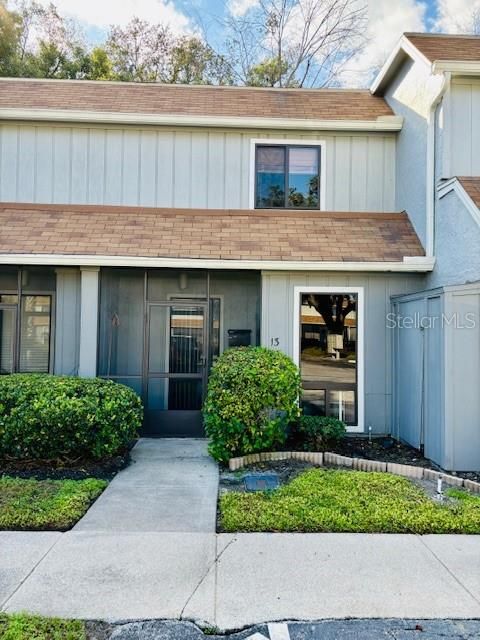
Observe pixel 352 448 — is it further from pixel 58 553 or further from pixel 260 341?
pixel 58 553

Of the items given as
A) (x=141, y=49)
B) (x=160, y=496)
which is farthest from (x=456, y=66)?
(x=141, y=49)

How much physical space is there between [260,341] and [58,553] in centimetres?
441

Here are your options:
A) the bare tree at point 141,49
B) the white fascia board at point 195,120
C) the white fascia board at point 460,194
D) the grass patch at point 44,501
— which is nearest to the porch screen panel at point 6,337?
the grass patch at point 44,501

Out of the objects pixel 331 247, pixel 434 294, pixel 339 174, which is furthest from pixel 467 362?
pixel 339 174

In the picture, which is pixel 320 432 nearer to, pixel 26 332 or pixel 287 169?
pixel 287 169

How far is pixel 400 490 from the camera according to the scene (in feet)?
16.2

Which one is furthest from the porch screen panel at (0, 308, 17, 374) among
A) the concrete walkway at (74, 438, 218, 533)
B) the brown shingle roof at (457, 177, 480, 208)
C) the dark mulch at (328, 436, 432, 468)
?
the brown shingle roof at (457, 177, 480, 208)

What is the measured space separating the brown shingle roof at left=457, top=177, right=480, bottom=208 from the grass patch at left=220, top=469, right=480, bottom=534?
3.86 meters

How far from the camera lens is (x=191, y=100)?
9391mm

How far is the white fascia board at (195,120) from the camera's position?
321 inches

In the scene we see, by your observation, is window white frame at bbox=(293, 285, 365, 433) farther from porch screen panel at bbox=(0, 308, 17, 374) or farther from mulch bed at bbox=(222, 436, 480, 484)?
porch screen panel at bbox=(0, 308, 17, 374)

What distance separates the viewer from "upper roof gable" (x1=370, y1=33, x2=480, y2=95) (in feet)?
22.4

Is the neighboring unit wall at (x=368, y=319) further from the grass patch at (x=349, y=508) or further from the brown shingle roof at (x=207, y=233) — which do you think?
the grass patch at (x=349, y=508)

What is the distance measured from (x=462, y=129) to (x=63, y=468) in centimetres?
740
